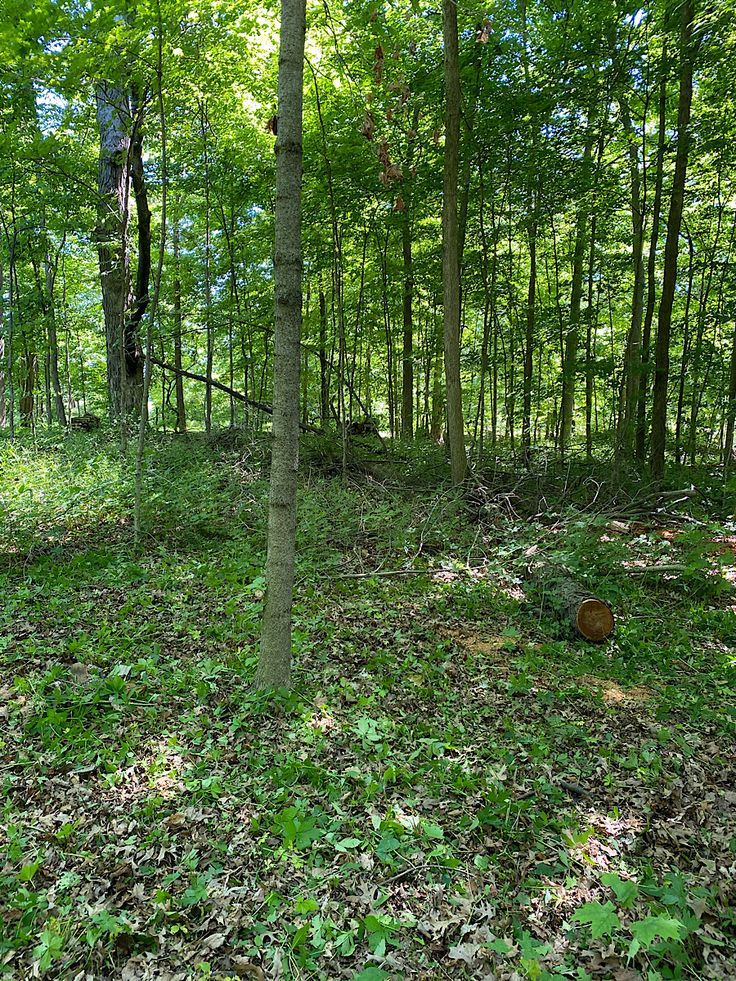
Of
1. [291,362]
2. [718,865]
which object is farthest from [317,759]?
[291,362]

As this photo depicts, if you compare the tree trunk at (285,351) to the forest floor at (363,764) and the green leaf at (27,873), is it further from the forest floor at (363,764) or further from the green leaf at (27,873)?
the green leaf at (27,873)

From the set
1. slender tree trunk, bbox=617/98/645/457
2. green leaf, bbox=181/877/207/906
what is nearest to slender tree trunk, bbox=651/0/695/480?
slender tree trunk, bbox=617/98/645/457

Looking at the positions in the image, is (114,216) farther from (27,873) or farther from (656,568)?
(656,568)

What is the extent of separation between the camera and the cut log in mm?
5422

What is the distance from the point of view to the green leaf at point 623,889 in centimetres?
270

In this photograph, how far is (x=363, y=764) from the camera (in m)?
3.68

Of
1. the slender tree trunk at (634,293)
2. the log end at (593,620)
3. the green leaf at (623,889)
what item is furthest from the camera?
the slender tree trunk at (634,293)

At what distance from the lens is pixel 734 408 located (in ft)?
27.8

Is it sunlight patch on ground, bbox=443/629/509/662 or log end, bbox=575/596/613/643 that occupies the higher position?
log end, bbox=575/596/613/643

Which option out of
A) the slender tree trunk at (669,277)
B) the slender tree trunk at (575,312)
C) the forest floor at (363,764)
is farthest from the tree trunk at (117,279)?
the slender tree trunk at (669,277)

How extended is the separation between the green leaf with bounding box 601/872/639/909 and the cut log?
2.77 metres

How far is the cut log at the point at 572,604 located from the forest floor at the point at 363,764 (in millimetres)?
133

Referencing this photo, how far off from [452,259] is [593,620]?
5.03m

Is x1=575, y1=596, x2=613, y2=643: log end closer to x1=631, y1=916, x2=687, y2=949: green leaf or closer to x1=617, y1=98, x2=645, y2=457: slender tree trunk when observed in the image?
x1=631, y1=916, x2=687, y2=949: green leaf
